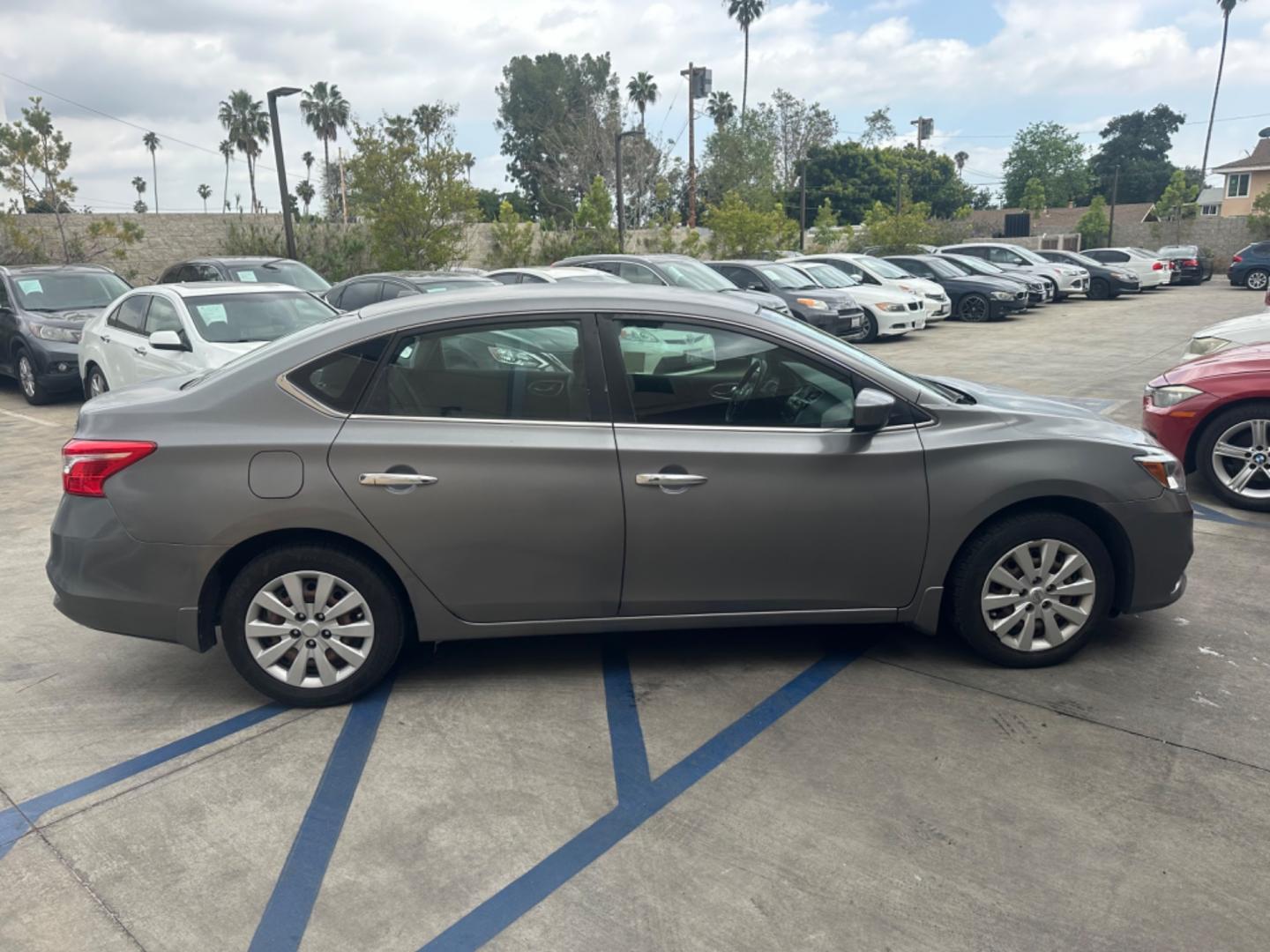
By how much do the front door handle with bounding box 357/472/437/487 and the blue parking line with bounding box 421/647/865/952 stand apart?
119 cm

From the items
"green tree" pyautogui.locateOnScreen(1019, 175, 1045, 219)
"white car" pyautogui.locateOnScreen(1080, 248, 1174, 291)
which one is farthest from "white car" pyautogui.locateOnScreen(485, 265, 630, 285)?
"green tree" pyautogui.locateOnScreen(1019, 175, 1045, 219)

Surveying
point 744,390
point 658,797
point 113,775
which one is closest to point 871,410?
point 744,390

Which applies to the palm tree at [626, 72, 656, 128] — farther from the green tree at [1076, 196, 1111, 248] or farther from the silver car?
the silver car

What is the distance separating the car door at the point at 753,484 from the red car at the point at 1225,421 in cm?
356

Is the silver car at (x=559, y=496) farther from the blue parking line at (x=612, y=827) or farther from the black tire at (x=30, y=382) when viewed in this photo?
the black tire at (x=30, y=382)

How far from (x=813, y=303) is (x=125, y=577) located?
1428cm

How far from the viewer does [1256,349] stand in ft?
23.1

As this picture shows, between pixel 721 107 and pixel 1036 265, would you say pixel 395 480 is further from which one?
pixel 721 107

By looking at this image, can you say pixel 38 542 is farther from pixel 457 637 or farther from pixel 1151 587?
pixel 1151 587

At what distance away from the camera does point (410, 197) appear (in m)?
23.7

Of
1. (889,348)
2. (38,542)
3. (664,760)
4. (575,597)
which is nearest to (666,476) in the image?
(575,597)

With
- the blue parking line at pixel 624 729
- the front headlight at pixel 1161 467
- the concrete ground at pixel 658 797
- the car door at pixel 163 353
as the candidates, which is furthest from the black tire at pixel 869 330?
the blue parking line at pixel 624 729

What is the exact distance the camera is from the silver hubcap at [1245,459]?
682 centimetres

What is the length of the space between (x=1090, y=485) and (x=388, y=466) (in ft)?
9.47
